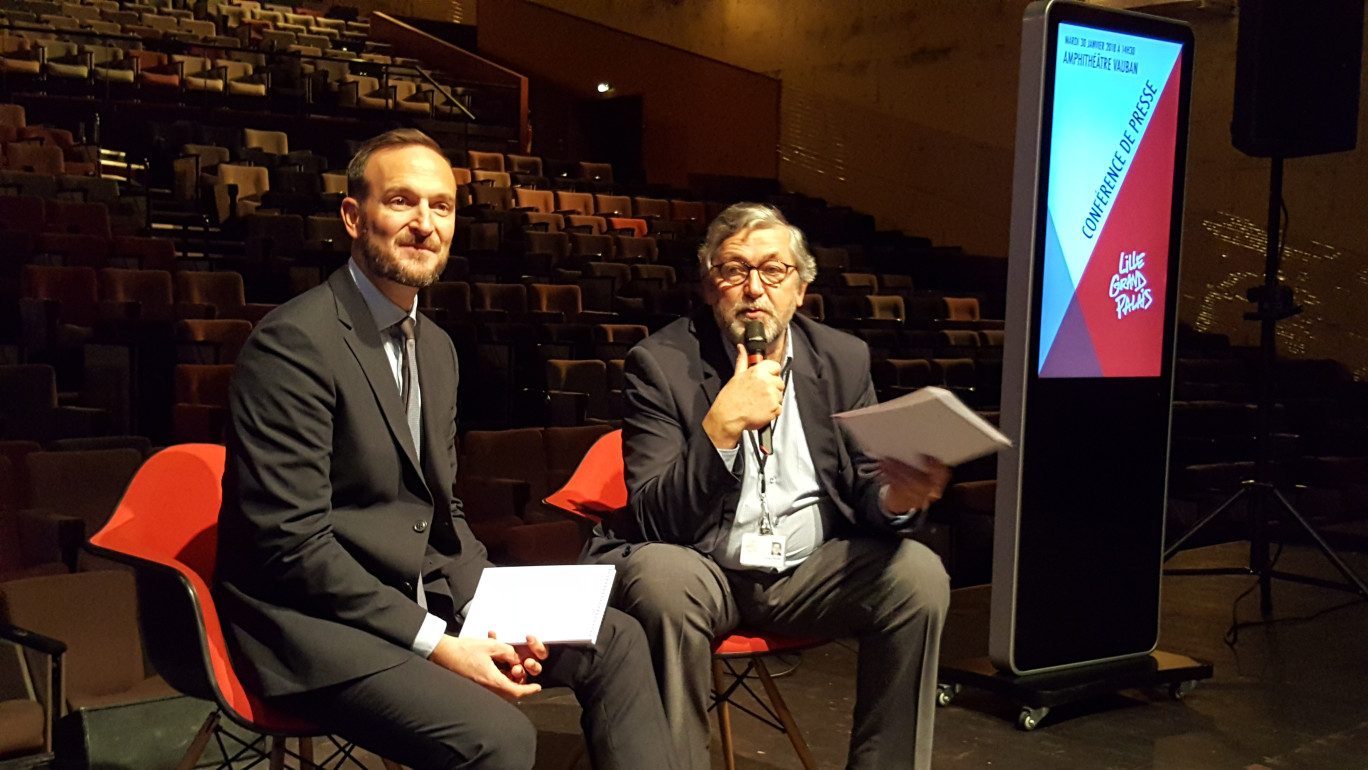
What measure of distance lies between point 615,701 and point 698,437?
0.40 metres

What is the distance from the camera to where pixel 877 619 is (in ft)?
6.24

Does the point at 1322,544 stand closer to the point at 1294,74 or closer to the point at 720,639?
the point at 1294,74

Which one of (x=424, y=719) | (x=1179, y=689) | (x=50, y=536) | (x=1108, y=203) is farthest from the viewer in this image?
(x=1179, y=689)

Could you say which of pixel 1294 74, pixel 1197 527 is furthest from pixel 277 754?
pixel 1294 74

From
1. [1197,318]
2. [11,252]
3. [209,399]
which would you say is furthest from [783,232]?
[1197,318]

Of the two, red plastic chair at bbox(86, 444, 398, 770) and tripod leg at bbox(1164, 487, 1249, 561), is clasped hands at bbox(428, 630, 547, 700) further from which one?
tripod leg at bbox(1164, 487, 1249, 561)

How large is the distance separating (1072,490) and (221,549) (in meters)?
1.70

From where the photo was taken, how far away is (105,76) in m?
8.29

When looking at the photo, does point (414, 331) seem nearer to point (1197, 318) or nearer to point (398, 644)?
point (398, 644)

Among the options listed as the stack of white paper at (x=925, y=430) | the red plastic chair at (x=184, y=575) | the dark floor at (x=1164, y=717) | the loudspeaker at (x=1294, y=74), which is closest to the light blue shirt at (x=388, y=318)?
the red plastic chair at (x=184, y=575)

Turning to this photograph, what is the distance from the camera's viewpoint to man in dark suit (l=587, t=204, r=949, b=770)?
1.81 m

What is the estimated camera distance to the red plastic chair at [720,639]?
1905 millimetres

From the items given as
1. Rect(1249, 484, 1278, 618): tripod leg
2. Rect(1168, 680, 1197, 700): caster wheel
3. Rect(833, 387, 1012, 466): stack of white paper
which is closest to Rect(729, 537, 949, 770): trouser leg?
Rect(833, 387, 1012, 466): stack of white paper

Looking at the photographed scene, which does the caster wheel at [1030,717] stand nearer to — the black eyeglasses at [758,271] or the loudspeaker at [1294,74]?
the black eyeglasses at [758,271]
